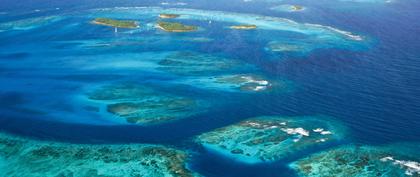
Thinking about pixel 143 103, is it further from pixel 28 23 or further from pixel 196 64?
pixel 28 23

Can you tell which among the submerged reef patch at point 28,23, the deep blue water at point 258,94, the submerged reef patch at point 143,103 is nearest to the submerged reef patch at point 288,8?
the deep blue water at point 258,94

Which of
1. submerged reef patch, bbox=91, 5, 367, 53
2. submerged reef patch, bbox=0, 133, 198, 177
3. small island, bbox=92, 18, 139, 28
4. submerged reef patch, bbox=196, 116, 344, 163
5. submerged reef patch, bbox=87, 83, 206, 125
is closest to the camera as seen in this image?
submerged reef patch, bbox=0, 133, 198, 177

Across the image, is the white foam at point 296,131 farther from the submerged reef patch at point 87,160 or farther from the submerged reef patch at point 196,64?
the submerged reef patch at point 196,64

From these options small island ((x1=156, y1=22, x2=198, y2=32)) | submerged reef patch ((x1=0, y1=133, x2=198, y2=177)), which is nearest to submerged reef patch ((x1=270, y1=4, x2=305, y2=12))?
small island ((x1=156, y1=22, x2=198, y2=32))

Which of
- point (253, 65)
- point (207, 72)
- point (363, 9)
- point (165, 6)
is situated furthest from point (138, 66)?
point (363, 9)

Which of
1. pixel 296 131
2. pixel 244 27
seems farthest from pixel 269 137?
pixel 244 27

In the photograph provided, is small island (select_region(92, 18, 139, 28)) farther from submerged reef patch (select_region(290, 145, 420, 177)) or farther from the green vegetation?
submerged reef patch (select_region(290, 145, 420, 177))
